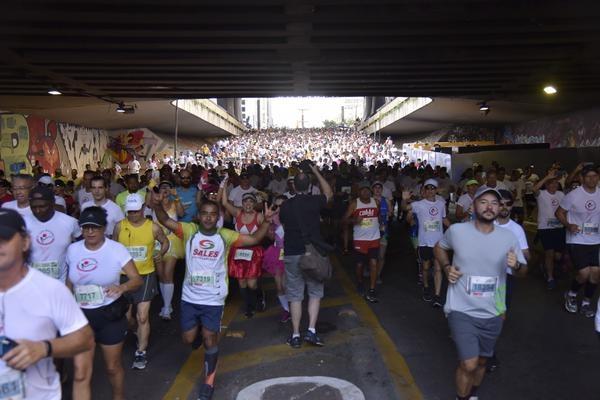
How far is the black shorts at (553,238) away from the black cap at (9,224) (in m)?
7.52

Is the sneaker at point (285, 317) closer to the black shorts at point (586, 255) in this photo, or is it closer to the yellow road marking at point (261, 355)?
the yellow road marking at point (261, 355)

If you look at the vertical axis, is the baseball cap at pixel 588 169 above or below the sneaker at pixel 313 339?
above

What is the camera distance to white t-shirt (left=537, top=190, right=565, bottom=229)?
8.12 m

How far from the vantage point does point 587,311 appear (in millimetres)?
6984

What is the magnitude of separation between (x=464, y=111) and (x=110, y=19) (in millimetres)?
24339

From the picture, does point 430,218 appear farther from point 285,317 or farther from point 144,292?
point 144,292

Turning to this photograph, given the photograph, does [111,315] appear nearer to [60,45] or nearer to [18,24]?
[18,24]

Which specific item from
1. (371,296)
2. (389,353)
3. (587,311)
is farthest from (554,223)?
(389,353)

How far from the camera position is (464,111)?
29359mm

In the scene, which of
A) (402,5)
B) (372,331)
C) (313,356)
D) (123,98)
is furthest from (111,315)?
(123,98)

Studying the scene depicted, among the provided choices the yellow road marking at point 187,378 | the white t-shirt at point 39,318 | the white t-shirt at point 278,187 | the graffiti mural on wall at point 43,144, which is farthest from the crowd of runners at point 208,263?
the graffiti mural on wall at point 43,144

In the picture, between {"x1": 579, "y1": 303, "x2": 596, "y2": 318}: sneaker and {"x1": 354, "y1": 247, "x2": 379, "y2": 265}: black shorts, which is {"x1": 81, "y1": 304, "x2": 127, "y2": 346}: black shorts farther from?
{"x1": 579, "y1": 303, "x2": 596, "y2": 318}: sneaker

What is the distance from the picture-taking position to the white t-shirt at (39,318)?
8.17 ft

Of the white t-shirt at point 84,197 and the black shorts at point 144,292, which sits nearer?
the black shorts at point 144,292
